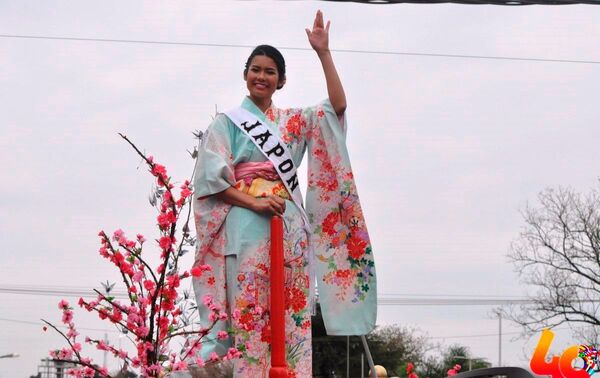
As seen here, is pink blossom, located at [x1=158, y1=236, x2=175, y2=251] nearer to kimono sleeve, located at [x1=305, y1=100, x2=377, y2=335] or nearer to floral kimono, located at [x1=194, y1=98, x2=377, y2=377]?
floral kimono, located at [x1=194, y1=98, x2=377, y2=377]

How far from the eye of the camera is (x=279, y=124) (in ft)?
18.1

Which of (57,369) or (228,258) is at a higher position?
(228,258)

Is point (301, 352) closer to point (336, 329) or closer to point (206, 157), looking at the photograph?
point (336, 329)

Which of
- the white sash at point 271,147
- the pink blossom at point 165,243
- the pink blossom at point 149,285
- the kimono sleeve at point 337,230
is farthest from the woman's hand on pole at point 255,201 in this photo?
the pink blossom at point 149,285

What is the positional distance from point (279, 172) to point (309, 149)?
32 cm

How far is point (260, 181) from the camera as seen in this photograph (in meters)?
5.40

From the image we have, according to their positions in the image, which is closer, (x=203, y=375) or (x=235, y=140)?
(x=203, y=375)

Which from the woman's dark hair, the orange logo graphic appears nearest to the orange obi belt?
the woman's dark hair

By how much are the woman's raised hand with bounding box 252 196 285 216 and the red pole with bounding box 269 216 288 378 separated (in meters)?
0.71

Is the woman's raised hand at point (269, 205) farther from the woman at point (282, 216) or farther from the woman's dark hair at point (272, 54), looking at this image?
the woman's dark hair at point (272, 54)

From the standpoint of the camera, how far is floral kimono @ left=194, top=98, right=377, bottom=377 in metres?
5.29

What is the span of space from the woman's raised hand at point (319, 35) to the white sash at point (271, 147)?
1.47ft

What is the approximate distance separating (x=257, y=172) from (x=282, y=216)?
0.77 ft

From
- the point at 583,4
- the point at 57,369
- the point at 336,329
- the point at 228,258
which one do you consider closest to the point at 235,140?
the point at 228,258
